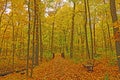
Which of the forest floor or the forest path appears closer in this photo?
the forest floor

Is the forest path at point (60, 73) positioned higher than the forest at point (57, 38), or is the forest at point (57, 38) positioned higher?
the forest at point (57, 38)

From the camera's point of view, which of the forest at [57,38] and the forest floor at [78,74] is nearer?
the forest floor at [78,74]

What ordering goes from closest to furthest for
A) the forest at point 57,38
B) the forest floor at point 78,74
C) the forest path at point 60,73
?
1. the forest floor at point 78,74
2. the forest path at point 60,73
3. the forest at point 57,38

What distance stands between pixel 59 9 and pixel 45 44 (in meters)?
12.2

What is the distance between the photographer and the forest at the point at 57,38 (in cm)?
1416

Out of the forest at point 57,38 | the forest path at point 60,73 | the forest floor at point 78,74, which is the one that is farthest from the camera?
the forest at point 57,38

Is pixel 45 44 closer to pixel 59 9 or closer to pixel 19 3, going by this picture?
pixel 59 9

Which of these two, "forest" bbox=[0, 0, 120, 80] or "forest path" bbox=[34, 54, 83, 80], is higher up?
"forest" bbox=[0, 0, 120, 80]

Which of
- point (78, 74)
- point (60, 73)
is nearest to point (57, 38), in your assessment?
point (60, 73)

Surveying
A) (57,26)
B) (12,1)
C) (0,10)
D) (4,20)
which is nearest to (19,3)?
(12,1)

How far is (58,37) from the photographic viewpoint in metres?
45.2

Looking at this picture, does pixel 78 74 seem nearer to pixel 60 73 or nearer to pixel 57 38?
pixel 60 73

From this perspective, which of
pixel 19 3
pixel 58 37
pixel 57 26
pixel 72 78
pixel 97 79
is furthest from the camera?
pixel 58 37

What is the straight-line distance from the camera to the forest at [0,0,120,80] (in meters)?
14.2
